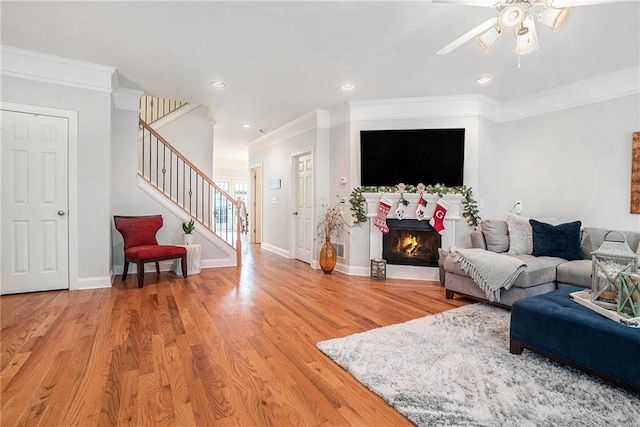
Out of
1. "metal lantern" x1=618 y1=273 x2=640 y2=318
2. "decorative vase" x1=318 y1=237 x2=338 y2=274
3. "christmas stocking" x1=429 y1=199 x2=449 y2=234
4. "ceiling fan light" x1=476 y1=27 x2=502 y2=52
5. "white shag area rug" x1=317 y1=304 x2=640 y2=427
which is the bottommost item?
"white shag area rug" x1=317 y1=304 x2=640 y2=427

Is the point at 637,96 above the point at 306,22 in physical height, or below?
below

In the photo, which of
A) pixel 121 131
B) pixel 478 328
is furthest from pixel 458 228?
pixel 121 131

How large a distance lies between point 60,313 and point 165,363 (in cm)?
167

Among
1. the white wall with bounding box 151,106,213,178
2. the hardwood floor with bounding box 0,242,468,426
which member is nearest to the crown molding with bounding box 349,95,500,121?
the hardwood floor with bounding box 0,242,468,426

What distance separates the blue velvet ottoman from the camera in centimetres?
169

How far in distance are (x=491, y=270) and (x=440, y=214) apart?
1.35 metres

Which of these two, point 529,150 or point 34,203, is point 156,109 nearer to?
point 34,203

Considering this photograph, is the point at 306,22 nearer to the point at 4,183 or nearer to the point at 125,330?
the point at 125,330

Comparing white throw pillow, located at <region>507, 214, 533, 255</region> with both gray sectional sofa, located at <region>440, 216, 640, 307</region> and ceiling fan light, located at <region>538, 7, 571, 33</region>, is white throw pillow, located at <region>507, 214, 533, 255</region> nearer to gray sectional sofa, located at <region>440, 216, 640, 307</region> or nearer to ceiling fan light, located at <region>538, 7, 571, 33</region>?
gray sectional sofa, located at <region>440, 216, 640, 307</region>

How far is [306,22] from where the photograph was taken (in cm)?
265

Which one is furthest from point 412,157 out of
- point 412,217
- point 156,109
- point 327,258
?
point 156,109

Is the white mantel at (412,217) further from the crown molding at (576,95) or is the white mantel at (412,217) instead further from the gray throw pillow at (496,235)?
the crown molding at (576,95)

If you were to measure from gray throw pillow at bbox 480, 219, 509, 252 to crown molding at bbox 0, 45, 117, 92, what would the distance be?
4946 millimetres

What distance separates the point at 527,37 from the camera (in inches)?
84.9
